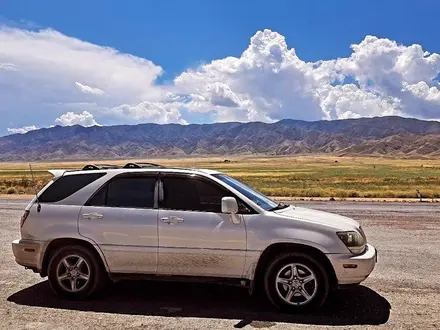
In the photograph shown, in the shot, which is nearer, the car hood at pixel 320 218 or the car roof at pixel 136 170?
the car hood at pixel 320 218

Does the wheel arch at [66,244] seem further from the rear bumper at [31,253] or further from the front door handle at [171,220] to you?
the front door handle at [171,220]

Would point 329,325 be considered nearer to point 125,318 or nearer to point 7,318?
point 125,318

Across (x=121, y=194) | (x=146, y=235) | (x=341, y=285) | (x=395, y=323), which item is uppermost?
(x=121, y=194)

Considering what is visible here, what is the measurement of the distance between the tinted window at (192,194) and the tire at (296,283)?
3.28ft

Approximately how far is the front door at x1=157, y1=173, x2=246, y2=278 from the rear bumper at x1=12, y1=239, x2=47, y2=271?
5.33ft

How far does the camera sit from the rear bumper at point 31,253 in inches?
244

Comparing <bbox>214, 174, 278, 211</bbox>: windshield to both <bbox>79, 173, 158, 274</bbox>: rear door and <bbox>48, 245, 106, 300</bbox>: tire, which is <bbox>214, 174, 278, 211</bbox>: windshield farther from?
<bbox>48, 245, 106, 300</bbox>: tire

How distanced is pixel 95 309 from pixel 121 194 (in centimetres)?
146

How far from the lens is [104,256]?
6.02 meters

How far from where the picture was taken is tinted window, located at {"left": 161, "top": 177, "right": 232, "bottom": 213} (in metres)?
5.95

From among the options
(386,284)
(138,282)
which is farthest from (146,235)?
(386,284)

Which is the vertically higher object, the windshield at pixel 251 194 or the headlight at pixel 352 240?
the windshield at pixel 251 194

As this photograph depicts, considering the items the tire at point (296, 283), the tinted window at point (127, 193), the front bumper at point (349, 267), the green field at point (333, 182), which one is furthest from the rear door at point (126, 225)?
the green field at point (333, 182)

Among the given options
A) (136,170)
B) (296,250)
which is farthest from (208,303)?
(136,170)
